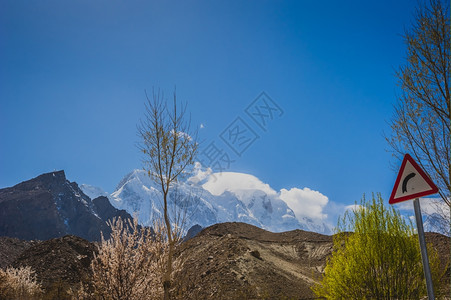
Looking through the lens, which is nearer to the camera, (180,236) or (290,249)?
(180,236)

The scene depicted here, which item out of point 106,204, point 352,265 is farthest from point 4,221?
point 352,265

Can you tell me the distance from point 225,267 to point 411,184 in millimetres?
14598

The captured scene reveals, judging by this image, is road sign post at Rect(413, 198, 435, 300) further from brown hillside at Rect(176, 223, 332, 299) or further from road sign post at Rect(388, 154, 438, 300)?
brown hillside at Rect(176, 223, 332, 299)

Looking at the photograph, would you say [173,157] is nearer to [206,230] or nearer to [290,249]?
[290,249]

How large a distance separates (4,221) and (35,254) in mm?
108463

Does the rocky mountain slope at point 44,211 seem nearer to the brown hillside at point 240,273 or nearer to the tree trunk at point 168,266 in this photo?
the brown hillside at point 240,273

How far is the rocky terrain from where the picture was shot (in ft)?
47.9

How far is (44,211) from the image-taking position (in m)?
115

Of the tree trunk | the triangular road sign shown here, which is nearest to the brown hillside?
the tree trunk

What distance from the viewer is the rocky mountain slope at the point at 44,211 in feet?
358

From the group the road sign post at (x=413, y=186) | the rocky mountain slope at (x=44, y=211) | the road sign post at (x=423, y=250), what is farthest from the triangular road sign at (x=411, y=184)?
the rocky mountain slope at (x=44, y=211)

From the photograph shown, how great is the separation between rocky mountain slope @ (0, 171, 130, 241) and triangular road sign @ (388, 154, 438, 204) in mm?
104209

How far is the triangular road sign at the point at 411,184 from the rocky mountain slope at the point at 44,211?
4103 inches

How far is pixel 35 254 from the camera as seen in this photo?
71.8ft
